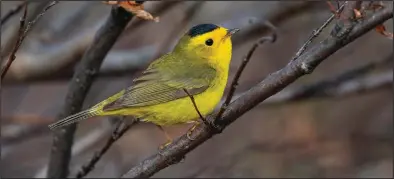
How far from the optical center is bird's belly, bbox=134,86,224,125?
2.70 metres

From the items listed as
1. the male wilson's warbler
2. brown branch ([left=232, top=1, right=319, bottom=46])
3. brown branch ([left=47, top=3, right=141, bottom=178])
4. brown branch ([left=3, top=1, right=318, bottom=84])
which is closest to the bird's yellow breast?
the male wilson's warbler

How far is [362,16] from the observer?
1654mm

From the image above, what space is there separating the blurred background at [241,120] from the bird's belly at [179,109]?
609 mm

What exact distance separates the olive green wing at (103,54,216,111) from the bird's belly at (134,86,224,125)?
0.07 ft

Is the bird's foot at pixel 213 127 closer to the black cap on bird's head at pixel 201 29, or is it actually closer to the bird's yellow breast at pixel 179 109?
the bird's yellow breast at pixel 179 109

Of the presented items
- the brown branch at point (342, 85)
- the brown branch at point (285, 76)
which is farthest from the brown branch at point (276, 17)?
the brown branch at point (285, 76)

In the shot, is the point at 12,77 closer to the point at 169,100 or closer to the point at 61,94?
the point at 169,100

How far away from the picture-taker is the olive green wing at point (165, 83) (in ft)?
9.05

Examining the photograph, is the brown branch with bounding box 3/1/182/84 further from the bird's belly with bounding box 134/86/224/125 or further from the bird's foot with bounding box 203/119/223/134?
the bird's foot with bounding box 203/119/223/134

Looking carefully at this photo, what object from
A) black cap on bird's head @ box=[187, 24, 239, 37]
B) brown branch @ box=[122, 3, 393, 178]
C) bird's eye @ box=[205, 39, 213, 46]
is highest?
brown branch @ box=[122, 3, 393, 178]

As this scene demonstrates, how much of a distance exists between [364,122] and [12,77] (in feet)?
7.83

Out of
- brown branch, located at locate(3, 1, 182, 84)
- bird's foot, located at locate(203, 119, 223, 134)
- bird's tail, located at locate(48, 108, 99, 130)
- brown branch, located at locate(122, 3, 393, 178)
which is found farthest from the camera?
brown branch, located at locate(3, 1, 182, 84)

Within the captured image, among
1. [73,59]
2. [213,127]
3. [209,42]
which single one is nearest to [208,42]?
[209,42]

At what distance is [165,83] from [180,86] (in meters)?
0.07
